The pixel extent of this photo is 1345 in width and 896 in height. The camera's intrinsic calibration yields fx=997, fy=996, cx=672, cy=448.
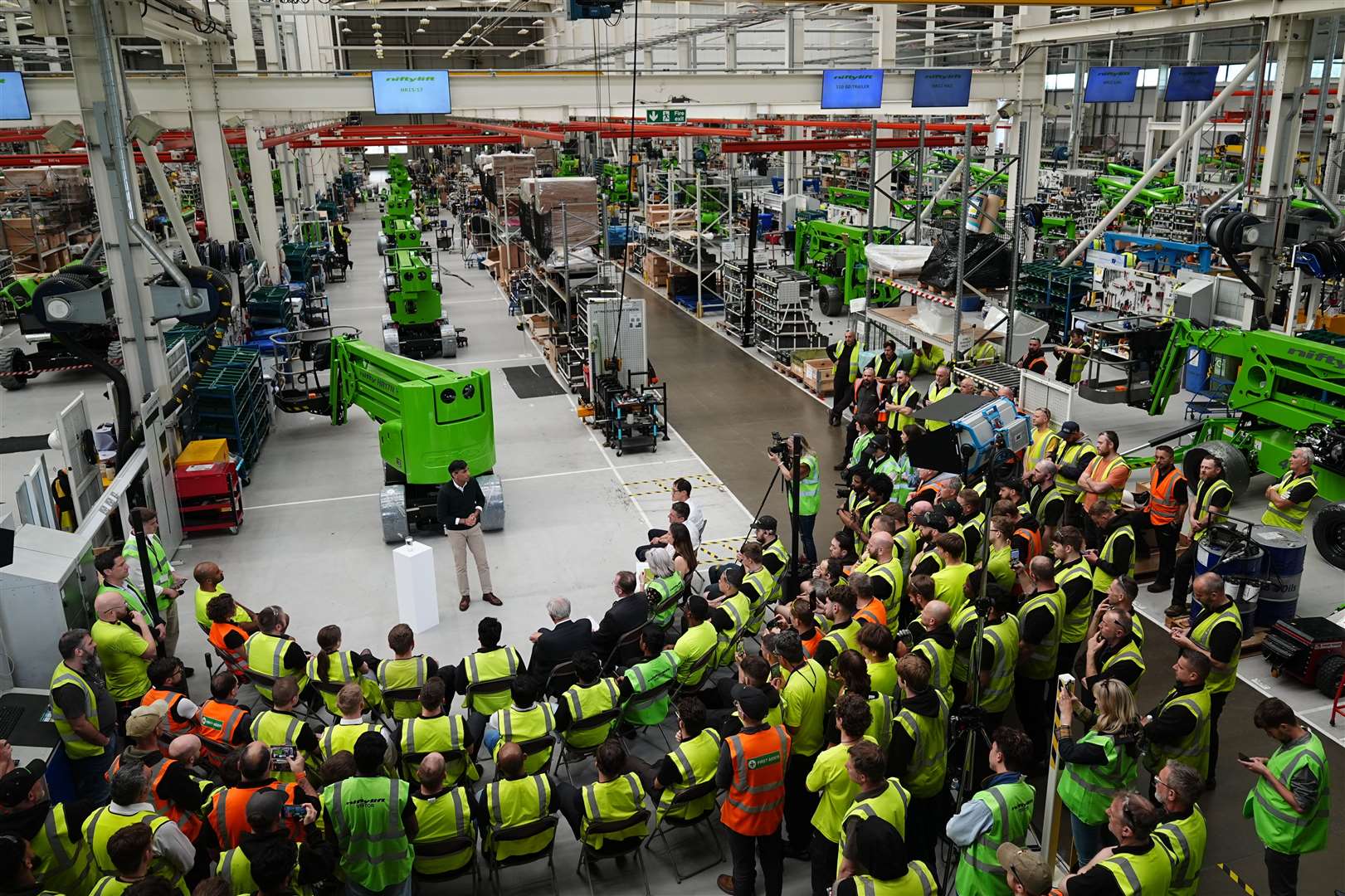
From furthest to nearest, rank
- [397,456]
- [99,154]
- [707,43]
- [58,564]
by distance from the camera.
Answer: [707,43], [397,456], [99,154], [58,564]

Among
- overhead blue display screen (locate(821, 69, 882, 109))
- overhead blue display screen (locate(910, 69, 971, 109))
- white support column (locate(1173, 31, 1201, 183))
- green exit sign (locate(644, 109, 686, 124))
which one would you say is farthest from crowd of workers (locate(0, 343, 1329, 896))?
white support column (locate(1173, 31, 1201, 183))

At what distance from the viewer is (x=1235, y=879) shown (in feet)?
18.8

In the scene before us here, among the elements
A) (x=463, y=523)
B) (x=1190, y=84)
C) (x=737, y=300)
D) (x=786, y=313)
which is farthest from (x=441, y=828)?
(x=1190, y=84)

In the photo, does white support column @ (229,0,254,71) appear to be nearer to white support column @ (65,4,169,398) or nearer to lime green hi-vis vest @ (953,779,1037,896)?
white support column @ (65,4,169,398)

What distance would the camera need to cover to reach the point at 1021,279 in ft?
63.8

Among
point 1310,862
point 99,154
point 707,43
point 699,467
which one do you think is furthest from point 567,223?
point 707,43

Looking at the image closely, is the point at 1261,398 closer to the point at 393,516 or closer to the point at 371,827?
the point at 393,516

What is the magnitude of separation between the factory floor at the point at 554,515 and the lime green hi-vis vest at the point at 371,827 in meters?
1.16

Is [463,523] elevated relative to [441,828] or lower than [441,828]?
elevated

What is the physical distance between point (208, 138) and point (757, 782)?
14142 mm

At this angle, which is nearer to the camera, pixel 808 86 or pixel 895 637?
pixel 895 637

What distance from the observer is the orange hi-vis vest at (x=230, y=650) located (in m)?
7.03

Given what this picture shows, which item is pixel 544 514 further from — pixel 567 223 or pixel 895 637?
pixel 567 223

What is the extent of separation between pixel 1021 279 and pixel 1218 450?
9597 millimetres
